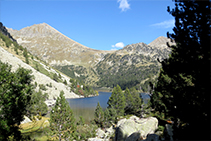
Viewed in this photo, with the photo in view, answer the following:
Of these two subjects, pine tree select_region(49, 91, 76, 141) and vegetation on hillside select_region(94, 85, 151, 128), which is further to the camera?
vegetation on hillside select_region(94, 85, 151, 128)

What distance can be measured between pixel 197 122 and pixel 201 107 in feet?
3.76

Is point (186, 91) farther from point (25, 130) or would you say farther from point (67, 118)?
point (25, 130)

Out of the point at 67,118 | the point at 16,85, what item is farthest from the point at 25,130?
the point at 16,85

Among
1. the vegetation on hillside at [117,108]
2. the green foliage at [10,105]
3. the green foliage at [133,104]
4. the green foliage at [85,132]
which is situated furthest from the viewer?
the green foliage at [133,104]

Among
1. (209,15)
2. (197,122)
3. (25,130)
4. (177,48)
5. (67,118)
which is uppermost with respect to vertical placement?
(209,15)

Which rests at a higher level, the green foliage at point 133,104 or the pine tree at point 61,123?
the pine tree at point 61,123

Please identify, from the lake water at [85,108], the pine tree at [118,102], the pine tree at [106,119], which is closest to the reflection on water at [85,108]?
the lake water at [85,108]

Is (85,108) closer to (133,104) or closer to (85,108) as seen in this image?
(85,108)

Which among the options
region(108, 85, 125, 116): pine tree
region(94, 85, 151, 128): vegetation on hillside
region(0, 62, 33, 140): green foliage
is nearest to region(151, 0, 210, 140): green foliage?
region(0, 62, 33, 140): green foliage

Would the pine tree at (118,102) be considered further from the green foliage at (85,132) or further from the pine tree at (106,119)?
the green foliage at (85,132)

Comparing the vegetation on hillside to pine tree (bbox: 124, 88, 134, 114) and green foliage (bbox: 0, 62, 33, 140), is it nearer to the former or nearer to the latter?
pine tree (bbox: 124, 88, 134, 114)

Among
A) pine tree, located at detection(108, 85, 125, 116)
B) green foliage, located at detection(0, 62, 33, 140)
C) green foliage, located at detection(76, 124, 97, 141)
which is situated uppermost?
green foliage, located at detection(0, 62, 33, 140)

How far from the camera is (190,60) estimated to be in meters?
10.4

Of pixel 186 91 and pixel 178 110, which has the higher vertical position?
pixel 186 91
